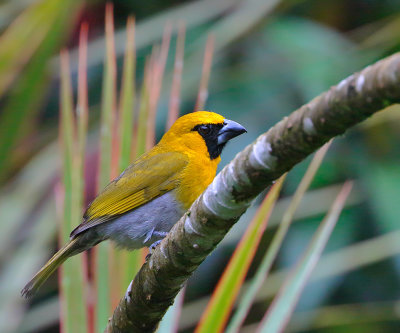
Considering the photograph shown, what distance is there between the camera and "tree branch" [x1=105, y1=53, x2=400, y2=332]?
1.23 m

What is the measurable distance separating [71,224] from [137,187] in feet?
2.06

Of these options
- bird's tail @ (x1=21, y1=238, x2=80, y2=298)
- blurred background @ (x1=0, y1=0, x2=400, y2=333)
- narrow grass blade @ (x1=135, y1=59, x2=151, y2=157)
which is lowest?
blurred background @ (x1=0, y1=0, x2=400, y2=333)

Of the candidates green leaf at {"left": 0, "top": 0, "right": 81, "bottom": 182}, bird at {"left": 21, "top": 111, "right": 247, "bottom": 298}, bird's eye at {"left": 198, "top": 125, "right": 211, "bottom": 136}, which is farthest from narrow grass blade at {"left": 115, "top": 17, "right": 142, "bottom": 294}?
green leaf at {"left": 0, "top": 0, "right": 81, "bottom": 182}

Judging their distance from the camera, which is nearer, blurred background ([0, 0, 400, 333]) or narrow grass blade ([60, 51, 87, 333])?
narrow grass blade ([60, 51, 87, 333])

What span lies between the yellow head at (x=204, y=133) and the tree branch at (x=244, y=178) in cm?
119

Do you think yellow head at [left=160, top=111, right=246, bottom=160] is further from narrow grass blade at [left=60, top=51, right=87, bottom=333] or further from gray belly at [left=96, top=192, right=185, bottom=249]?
narrow grass blade at [left=60, top=51, right=87, bottom=333]

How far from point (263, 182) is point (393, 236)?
96.3 inches

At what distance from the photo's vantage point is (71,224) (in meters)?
2.43

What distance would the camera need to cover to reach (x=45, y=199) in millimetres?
4438

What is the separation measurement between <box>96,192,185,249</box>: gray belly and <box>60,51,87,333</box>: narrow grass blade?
0.33m

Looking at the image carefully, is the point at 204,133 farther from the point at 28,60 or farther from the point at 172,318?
the point at 28,60

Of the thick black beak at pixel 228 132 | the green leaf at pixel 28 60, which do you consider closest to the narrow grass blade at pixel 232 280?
the thick black beak at pixel 228 132

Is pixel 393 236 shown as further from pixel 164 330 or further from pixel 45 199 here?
pixel 45 199

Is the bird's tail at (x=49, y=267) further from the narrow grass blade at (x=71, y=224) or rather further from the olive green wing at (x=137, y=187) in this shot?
the olive green wing at (x=137, y=187)
